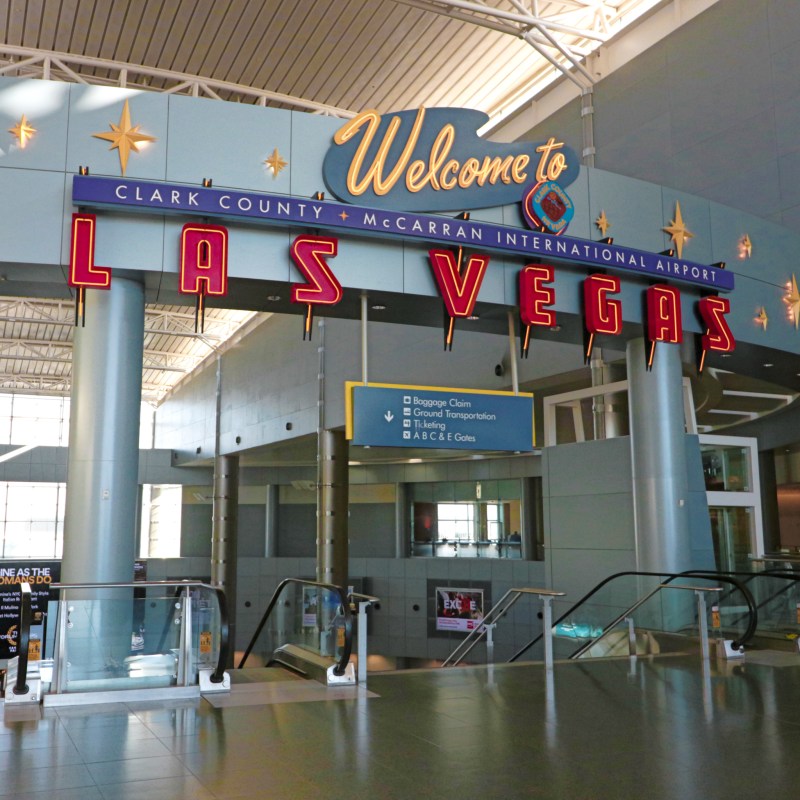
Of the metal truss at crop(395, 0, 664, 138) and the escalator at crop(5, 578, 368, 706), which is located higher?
the metal truss at crop(395, 0, 664, 138)

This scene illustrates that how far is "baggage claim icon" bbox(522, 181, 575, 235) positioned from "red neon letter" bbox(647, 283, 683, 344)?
1741mm

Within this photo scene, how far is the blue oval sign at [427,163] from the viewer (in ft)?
33.3

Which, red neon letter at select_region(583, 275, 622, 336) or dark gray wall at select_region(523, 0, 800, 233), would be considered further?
dark gray wall at select_region(523, 0, 800, 233)

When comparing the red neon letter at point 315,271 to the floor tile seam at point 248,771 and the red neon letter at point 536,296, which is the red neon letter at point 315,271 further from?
the floor tile seam at point 248,771

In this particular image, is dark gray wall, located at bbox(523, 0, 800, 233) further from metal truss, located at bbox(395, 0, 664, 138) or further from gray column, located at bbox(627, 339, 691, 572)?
gray column, located at bbox(627, 339, 691, 572)

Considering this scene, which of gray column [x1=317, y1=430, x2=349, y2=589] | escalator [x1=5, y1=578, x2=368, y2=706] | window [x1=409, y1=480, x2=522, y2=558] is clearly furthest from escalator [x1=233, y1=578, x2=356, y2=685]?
window [x1=409, y1=480, x2=522, y2=558]

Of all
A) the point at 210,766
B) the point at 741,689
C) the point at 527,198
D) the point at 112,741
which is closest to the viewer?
the point at 210,766

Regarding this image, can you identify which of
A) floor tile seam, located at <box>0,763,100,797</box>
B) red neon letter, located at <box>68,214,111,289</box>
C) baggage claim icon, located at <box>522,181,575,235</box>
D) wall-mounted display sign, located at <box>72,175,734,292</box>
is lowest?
floor tile seam, located at <box>0,763,100,797</box>

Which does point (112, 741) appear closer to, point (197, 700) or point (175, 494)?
point (197, 700)

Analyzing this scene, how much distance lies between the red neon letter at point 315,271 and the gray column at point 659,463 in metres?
5.22

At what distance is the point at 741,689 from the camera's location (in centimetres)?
824

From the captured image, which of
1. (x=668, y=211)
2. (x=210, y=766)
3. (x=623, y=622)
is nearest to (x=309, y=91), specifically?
(x=668, y=211)

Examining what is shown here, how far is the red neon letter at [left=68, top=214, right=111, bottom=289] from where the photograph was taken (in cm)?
885

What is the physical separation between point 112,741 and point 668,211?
10283 mm
